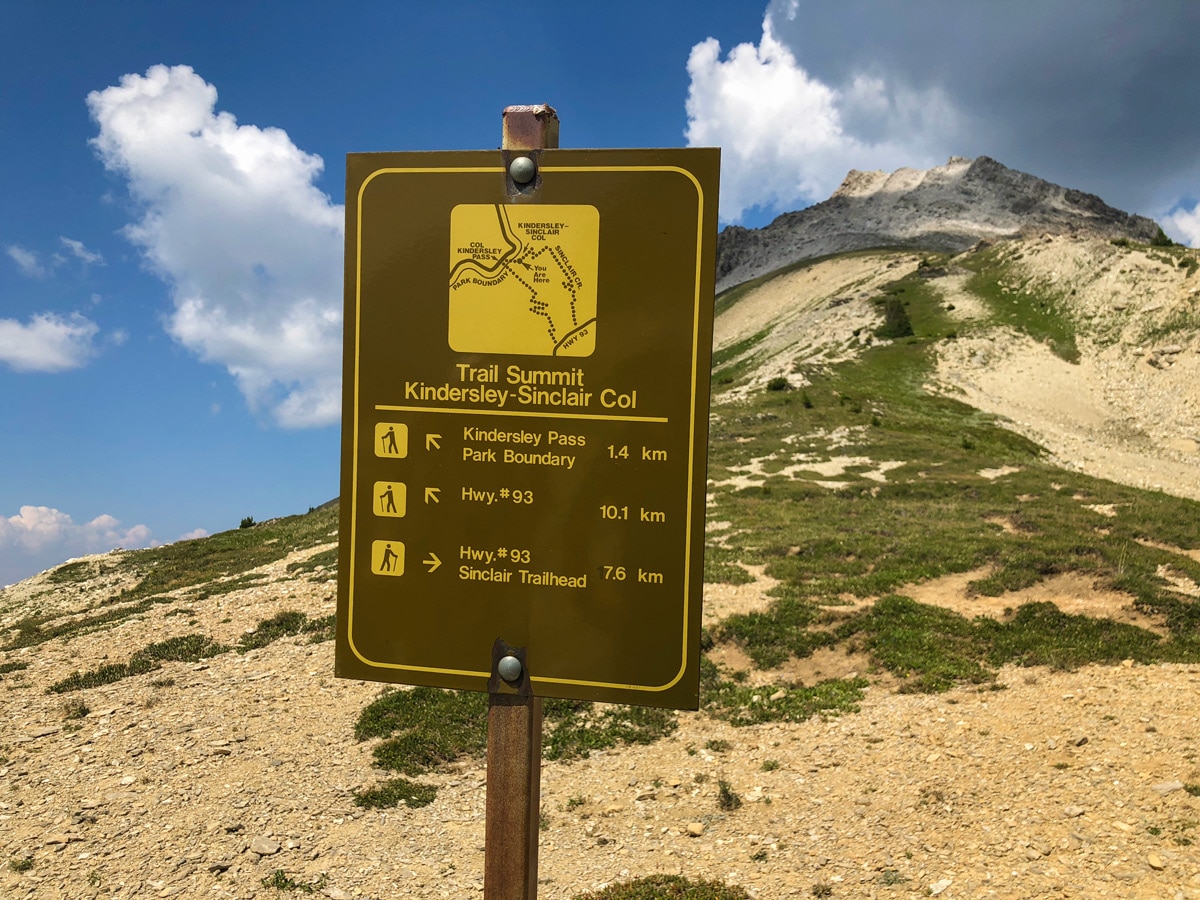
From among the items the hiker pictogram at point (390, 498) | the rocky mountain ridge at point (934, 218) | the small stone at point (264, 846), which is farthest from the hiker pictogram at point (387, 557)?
the rocky mountain ridge at point (934, 218)

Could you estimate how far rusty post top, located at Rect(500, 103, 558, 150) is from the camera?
3.82m

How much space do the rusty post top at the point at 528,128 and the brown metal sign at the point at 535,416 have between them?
0.31 ft

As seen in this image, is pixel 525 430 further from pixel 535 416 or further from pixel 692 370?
pixel 692 370

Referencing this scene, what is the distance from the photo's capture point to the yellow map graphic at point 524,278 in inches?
147

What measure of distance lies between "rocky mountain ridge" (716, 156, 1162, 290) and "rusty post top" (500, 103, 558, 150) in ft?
430

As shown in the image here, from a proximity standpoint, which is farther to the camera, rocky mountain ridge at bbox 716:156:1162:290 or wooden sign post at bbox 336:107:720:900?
rocky mountain ridge at bbox 716:156:1162:290

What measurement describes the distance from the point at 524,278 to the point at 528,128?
0.77 m

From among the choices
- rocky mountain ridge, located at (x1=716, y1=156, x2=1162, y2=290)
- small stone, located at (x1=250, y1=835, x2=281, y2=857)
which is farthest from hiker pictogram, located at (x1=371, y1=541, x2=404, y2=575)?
rocky mountain ridge, located at (x1=716, y1=156, x2=1162, y2=290)

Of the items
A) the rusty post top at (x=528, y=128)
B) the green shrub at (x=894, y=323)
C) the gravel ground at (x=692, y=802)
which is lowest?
the gravel ground at (x=692, y=802)

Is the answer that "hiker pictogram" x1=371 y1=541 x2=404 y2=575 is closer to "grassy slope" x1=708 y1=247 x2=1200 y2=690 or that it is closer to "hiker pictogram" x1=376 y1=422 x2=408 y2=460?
"hiker pictogram" x1=376 y1=422 x2=408 y2=460

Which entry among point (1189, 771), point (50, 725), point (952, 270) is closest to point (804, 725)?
point (1189, 771)

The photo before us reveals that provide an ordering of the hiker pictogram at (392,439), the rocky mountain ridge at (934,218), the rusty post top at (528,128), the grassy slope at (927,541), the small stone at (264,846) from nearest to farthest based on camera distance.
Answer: the rusty post top at (528,128) < the hiker pictogram at (392,439) < the small stone at (264,846) < the grassy slope at (927,541) < the rocky mountain ridge at (934,218)

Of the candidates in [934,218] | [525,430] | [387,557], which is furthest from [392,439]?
[934,218]

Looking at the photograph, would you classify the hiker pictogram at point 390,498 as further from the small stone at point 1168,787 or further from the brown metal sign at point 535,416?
the small stone at point 1168,787
